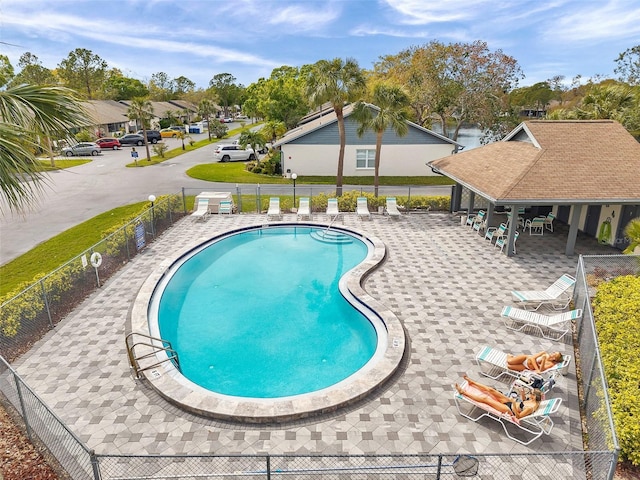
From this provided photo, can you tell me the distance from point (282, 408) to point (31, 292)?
25.9 ft

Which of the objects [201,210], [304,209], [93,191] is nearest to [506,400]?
[304,209]

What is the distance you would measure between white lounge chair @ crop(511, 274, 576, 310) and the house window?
75.8ft

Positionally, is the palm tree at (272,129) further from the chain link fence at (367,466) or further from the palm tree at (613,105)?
the chain link fence at (367,466)

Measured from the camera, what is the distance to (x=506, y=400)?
8.26 metres

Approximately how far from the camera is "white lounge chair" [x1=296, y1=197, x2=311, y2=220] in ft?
75.8

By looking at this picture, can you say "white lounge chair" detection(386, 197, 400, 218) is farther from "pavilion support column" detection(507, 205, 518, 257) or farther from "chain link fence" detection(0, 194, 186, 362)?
"chain link fence" detection(0, 194, 186, 362)

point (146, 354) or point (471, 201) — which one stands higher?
point (471, 201)

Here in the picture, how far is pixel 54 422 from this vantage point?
274 inches

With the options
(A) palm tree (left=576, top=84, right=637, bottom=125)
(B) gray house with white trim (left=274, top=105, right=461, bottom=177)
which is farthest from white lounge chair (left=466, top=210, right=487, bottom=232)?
(B) gray house with white trim (left=274, top=105, right=461, bottom=177)

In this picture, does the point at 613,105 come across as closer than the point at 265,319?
No

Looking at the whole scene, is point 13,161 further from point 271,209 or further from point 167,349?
point 271,209

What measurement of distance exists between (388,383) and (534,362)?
3.38m

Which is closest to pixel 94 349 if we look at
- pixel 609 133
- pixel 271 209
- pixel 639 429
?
pixel 639 429

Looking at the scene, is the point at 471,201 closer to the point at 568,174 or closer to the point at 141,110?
the point at 568,174
